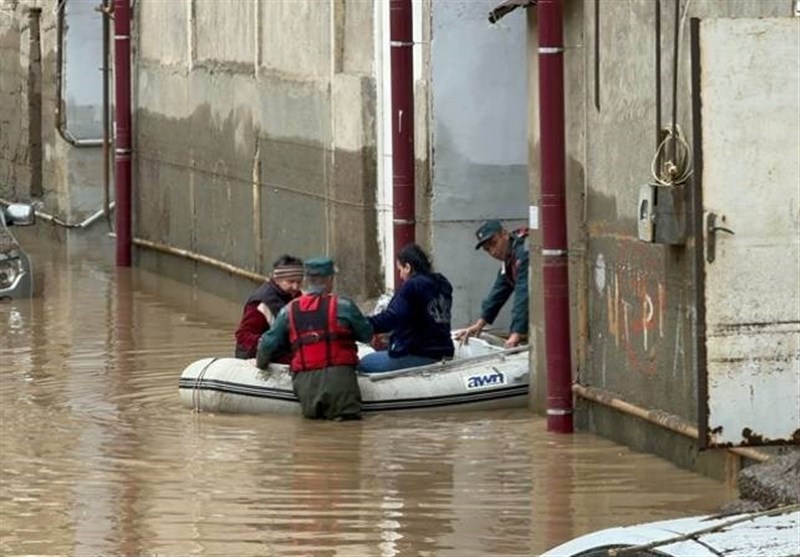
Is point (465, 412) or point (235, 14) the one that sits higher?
point (235, 14)

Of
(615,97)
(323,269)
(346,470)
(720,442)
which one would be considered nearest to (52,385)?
(323,269)

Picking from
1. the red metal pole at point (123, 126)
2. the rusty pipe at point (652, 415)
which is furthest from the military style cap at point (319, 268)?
the red metal pole at point (123, 126)

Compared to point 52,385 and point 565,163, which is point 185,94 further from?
point 565,163

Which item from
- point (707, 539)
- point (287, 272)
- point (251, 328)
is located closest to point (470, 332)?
point (287, 272)

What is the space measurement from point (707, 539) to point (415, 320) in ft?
34.3

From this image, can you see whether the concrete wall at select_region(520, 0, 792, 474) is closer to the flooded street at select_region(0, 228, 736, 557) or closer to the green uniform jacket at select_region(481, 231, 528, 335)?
the flooded street at select_region(0, 228, 736, 557)

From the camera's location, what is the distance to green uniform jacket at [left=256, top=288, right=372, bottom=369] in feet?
51.0

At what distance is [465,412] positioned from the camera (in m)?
15.9

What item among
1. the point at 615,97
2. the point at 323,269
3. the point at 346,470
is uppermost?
the point at 615,97

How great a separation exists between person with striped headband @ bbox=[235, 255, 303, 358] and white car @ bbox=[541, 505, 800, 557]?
10.4 m

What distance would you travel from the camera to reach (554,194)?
1447cm

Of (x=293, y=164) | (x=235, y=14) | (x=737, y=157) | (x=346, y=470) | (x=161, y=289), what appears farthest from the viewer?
(x=161, y=289)

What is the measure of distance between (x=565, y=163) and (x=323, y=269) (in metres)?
1.97

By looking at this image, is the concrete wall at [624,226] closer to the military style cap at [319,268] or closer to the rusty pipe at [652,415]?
the rusty pipe at [652,415]
